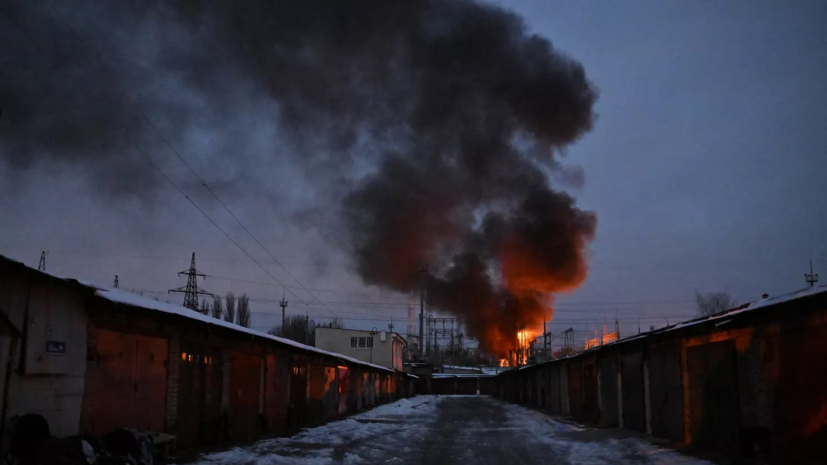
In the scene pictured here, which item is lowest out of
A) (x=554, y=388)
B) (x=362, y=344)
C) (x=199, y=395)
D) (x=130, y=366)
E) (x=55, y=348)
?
(x=554, y=388)

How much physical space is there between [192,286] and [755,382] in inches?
1976

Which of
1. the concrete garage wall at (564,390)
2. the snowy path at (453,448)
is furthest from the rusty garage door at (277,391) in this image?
the concrete garage wall at (564,390)

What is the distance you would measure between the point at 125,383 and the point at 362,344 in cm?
6892

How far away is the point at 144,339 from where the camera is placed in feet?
46.4

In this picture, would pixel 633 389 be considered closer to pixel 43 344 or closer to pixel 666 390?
pixel 666 390

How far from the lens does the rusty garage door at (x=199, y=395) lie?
15.9 metres

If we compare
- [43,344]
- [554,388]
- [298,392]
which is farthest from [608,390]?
[43,344]

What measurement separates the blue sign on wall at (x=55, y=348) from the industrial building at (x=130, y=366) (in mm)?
16

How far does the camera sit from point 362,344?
81375mm

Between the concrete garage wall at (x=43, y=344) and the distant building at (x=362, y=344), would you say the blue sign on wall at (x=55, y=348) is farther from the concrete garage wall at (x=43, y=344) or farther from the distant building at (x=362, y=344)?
the distant building at (x=362, y=344)

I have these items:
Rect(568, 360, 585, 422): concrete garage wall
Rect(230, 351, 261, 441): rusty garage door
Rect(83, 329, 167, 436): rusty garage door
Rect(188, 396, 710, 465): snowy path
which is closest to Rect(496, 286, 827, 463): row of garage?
Rect(188, 396, 710, 465): snowy path

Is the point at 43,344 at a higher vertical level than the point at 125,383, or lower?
higher

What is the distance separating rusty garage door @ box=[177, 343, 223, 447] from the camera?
15.9 metres

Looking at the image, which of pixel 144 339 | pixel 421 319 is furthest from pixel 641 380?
pixel 421 319
